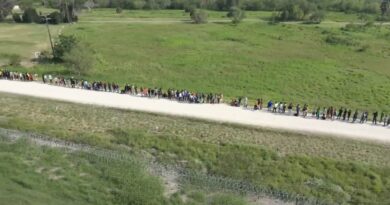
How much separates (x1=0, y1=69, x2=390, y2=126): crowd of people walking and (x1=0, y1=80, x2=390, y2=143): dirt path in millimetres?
823

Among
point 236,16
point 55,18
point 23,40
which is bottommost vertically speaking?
point 23,40

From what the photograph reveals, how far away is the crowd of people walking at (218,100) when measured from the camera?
35.8m

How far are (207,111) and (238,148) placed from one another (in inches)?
234

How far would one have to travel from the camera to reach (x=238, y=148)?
105 feet

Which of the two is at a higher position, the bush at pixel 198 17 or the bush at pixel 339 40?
the bush at pixel 198 17

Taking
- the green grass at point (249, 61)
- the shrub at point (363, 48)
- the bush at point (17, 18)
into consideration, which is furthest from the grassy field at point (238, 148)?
the bush at point (17, 18)

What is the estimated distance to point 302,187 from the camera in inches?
1090

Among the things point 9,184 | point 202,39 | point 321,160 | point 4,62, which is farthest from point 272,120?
point 202,39

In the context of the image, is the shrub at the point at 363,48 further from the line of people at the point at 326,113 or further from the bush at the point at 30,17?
the bush at the point at 30,17

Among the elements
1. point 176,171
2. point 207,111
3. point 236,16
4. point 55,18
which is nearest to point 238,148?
point 176,171

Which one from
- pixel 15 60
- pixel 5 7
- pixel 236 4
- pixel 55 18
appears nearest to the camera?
pixel 15 60

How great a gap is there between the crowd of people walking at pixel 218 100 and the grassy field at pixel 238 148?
3.97 meters

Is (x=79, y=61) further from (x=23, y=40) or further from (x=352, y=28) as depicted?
(x=352, y=28)

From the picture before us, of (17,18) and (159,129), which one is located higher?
(17,18)
